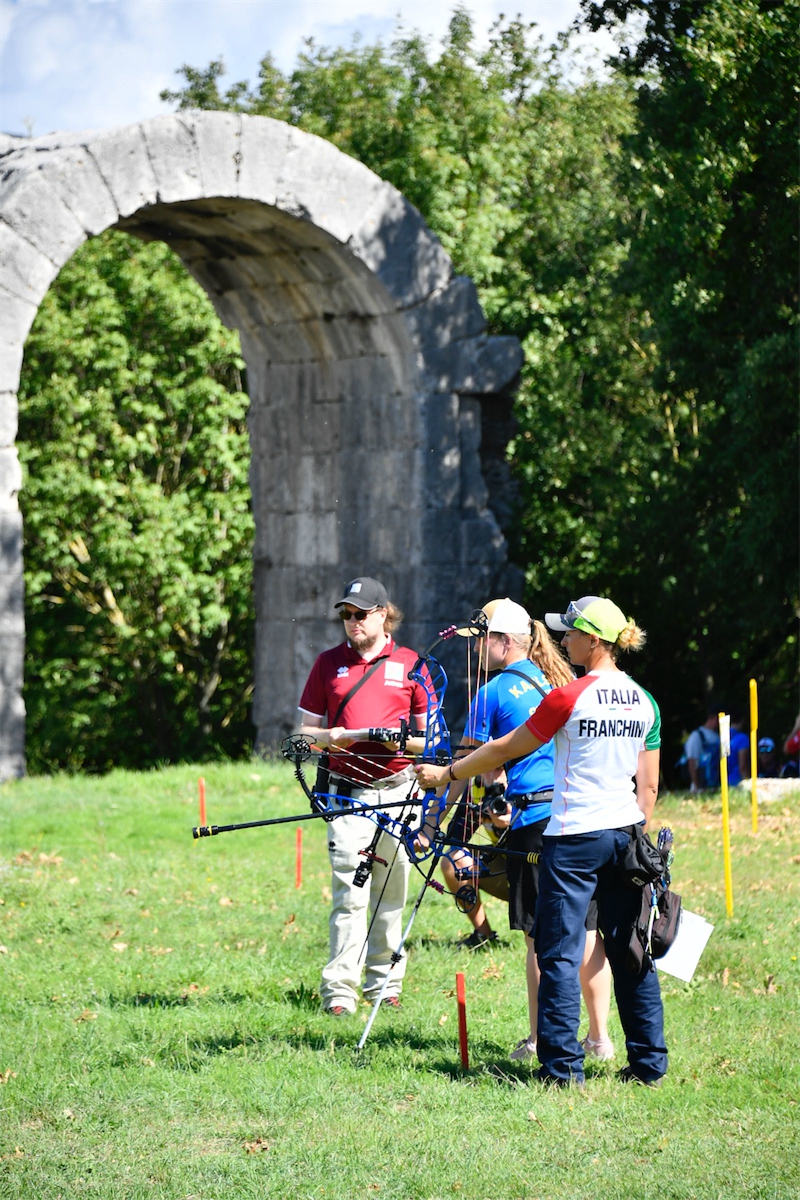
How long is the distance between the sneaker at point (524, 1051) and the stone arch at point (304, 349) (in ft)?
22.4

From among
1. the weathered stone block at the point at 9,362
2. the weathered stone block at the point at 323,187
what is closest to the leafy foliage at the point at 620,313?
the weathered stone block at the point at 323,187

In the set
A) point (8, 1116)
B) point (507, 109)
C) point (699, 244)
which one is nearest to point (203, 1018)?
point (8, 1116)

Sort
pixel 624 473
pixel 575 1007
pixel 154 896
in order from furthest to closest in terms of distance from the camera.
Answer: pixel 624 473, pixel 154 896, pixel 575 1007

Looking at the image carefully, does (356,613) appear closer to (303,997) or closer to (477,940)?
(303,997)

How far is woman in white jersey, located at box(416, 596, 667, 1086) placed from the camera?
16.4ft

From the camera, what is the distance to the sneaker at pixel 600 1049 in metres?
5.45

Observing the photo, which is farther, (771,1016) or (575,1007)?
(771,1016)

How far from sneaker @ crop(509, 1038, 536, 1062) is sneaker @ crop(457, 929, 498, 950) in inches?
65.4

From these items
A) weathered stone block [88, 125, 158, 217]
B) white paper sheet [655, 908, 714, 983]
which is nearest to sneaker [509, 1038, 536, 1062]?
white paper sheet [655, 908, 714, 983]

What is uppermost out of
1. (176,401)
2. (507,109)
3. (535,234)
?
(507,109)

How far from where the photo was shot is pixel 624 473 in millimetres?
17094

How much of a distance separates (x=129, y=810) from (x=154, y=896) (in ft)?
8.42

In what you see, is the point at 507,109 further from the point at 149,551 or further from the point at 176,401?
the point at 149,551

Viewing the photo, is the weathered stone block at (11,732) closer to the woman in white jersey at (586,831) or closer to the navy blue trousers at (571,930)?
the woman in white jersey at (586,831)
